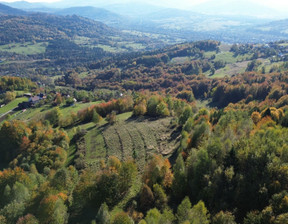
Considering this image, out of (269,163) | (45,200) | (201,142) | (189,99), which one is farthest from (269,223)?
(189,99)

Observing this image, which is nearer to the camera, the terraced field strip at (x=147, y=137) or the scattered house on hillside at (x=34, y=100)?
the terraced field strip at (x=147, y=137)

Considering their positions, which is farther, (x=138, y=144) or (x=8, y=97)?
(x=8, y=97)

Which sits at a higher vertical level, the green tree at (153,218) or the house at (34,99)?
the green tree at (153,218)

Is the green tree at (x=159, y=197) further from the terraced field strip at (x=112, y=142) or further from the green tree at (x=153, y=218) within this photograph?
the terraced field strip at (x=112, y=142)

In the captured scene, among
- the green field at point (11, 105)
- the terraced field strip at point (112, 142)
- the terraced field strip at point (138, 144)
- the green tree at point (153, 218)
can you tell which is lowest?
the green field at point (11, 105)

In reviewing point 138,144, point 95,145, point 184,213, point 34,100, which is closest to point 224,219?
point 184,213

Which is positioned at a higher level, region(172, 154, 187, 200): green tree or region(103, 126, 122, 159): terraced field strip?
region(172, 154, 187, 200): green tree

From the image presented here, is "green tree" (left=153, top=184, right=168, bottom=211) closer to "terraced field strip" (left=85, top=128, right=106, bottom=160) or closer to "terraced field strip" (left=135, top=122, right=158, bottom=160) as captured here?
"terraced field strip" (left=135, top=122, right=158, bottom=160)

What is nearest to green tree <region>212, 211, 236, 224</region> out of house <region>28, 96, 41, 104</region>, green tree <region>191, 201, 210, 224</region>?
green tree <region>191, 201, 210, 224</region>

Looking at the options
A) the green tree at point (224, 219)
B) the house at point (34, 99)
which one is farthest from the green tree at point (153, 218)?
the house at point (34, 99)

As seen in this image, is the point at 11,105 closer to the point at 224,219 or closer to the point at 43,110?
the point at 43,110
